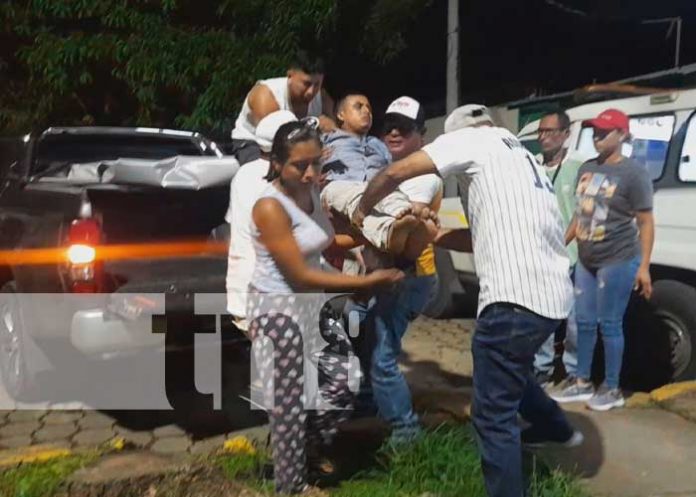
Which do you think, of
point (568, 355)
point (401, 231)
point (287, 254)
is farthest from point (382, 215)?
point (568, 355)

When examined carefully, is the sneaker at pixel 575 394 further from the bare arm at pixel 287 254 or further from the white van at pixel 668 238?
the bare arm at pixel 287 254

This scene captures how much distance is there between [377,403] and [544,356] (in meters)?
1.57

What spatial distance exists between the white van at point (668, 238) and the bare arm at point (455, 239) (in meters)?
2.03

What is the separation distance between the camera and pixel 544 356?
5.16 metres

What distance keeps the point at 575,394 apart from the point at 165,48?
5.59 metres

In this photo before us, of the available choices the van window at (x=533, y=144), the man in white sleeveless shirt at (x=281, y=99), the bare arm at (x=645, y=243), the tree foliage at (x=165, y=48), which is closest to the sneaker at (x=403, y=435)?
the man in white sleeveless shirt at (x=281, y=99)

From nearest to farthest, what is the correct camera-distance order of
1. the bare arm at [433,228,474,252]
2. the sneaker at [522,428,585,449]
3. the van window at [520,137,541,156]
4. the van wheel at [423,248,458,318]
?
the bare arm at [433,228,474,252], the sneaker at [522,428,585,449], the van window at [520,137,541,156], the van wheel at [423,248,458,318]

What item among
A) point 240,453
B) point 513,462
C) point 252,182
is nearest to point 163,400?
point 240,453

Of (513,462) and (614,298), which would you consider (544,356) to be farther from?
(513,462)

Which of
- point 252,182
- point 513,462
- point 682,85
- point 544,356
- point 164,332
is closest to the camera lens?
point 513,462

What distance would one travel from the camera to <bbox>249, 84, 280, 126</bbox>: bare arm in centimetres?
439

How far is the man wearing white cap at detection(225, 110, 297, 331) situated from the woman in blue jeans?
2.06m

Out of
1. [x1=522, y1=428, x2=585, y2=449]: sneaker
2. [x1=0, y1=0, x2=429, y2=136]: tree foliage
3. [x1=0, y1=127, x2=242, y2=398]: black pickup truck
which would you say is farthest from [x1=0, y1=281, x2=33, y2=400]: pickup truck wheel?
[x1=0, y1=0, x2=429, y2=136]: tree foliage

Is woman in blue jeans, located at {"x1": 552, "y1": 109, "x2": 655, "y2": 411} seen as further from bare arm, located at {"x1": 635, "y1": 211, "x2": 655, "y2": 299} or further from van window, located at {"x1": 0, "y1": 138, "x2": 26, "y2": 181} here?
van window, located at {"x1": 0, "y1": 138, "x2": 26, "y2": 181}
